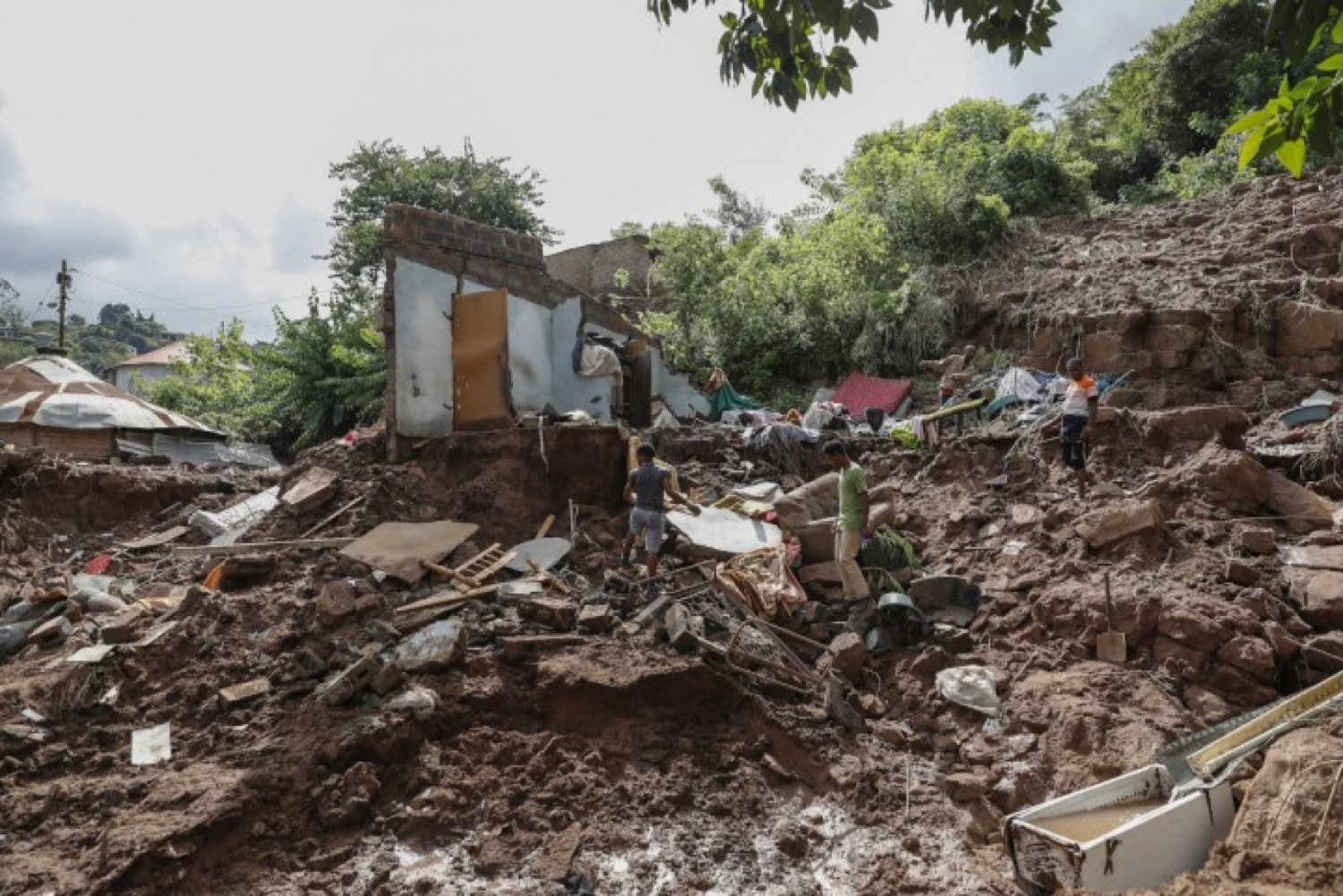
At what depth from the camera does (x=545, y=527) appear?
→ 23.1 ft

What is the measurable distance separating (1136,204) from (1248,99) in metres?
3.23

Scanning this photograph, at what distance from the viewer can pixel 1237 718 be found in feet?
12.9

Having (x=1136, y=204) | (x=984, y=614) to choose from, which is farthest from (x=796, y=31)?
(x=1136, y=204)

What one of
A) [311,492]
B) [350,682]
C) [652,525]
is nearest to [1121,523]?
[652,525]

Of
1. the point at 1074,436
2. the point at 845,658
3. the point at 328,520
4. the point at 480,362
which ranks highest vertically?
the point at 480,362

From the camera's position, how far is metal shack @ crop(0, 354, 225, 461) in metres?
14.7

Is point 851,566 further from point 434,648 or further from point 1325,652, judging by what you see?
point 434,648

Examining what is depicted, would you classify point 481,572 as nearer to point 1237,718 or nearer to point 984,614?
point 984,614

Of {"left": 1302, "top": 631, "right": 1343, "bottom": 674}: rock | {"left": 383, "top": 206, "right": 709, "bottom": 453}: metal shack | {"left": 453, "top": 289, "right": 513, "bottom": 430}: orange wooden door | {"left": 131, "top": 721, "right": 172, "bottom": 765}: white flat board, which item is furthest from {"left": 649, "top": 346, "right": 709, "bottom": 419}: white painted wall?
{"left": 1302, "top": 631, "right": 1343, "bottom": 674}: rock

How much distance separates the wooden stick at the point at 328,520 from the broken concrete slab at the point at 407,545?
592mm

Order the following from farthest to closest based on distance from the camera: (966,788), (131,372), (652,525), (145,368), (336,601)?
(145,368) < (131,372) < (652,525) < (336,601) < (966,788)

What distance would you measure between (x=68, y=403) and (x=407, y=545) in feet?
44.3

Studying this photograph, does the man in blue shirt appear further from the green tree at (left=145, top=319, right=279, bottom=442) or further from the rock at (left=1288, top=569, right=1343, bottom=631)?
the green tree at (left=145, top=319, right=279, bottom=442)

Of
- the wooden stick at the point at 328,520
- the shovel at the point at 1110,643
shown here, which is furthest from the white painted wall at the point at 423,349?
the shovel at the point at 1110,643
